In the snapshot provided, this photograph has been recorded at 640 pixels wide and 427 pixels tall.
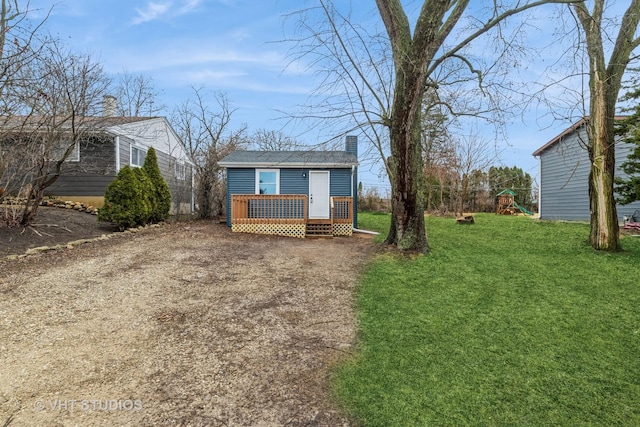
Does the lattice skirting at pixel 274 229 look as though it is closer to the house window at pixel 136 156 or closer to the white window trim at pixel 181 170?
the house window at pixel 136 156

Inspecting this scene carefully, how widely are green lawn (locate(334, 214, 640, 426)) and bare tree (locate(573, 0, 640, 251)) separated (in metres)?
1.26

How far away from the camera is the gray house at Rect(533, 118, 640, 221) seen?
14.6m

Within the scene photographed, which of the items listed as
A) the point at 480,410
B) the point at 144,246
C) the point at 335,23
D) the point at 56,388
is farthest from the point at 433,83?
the point at 56,388

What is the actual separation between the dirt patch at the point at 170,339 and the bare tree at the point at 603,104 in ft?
19.0

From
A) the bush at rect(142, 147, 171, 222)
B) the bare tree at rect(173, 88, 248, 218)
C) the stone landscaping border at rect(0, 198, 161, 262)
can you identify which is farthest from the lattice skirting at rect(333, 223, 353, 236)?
the bare tree at rect(173, 88, 248, 218)

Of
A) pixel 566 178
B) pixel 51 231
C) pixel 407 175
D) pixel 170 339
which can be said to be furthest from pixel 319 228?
pixel 566 178

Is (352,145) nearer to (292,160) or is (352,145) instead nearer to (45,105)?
(292,160)

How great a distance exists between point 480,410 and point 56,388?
336cm

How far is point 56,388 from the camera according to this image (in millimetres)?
2961

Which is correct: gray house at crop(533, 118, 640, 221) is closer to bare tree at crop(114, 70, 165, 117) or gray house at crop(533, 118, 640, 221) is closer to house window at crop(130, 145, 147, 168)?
house window at crop(130, 145, 147, 168)

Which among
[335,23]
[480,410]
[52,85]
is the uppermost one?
[335,23]

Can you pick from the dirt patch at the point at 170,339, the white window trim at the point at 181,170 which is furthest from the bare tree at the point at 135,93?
the dirt patch at the point at 170,339

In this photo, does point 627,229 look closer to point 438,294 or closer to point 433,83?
point 433,83

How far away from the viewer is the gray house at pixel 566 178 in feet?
47.9
